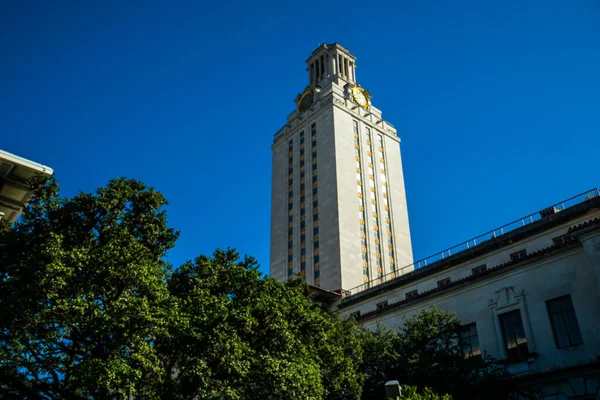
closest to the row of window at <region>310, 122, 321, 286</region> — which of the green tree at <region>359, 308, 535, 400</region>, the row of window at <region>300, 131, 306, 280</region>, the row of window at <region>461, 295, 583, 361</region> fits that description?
the row of window at <region>300, 131, 306, 280</region>

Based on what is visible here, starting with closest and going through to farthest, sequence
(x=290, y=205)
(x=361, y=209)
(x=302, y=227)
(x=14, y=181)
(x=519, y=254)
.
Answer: (x=14, y=181)
(x=519, y=254)
(x=361, y=209)
(x=302, y=227)
(x=290, y=205)

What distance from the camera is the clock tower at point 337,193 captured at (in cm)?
7188

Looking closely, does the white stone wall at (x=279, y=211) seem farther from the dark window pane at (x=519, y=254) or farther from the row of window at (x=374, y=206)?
the dark window pane at (x=519, y=254)

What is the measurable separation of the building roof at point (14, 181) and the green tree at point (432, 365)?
19.5 meters

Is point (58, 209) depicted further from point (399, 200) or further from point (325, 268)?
point (399, 200)

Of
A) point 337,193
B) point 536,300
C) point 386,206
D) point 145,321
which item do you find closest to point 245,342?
point 145,321

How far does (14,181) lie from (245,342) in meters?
11.0

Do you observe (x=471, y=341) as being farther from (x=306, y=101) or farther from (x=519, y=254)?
(x=306, y=101)

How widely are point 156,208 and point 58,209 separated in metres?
4.02

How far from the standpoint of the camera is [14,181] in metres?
19.1

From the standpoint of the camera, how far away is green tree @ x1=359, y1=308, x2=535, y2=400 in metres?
25.8

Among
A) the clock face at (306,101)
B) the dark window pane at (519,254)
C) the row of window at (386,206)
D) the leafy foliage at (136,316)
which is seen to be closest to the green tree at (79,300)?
the leafy foliage at (136,316)

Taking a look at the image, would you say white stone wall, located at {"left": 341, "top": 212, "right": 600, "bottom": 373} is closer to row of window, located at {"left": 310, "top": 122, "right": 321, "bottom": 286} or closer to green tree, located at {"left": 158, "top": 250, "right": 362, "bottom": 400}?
green tree, located at {"left": 158, "top": 250, "right": 362, "bottom": 400}

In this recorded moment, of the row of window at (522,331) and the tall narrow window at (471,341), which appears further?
the tall narrow window at (471,341)
